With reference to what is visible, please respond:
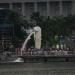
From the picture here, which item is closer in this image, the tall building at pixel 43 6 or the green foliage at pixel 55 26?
the green foliage at pixel 55 26

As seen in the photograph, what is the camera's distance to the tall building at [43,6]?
80.9 metres

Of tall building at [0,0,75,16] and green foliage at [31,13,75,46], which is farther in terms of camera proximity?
tall building at [0,0,75,16]

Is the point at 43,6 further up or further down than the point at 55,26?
further up

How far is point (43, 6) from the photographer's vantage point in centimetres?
8231

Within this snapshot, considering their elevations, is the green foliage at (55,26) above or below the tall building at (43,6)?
below

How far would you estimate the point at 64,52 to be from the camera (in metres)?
35.8

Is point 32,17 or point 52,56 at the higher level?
point 32,17

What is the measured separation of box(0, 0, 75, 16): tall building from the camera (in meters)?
80.9

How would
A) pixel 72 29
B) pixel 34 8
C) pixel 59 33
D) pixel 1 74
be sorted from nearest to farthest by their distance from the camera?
pixel 1 74 → pixel 59 33 → pixel 72 29 → pixel 34 8

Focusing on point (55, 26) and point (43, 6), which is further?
point (43, 6)

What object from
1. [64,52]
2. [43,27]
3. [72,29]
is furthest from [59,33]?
[64,52]

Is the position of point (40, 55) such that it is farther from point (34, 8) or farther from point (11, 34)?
point (34, 8)

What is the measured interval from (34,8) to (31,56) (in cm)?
4755

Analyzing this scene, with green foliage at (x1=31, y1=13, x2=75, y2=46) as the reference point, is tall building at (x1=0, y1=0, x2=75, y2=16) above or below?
above
